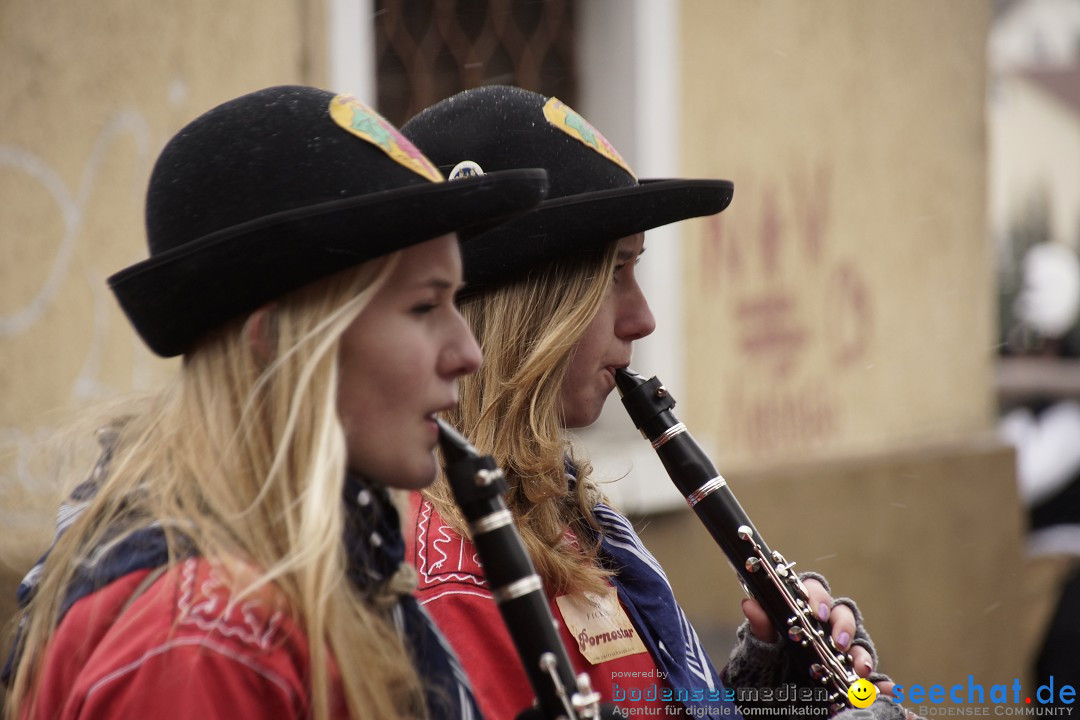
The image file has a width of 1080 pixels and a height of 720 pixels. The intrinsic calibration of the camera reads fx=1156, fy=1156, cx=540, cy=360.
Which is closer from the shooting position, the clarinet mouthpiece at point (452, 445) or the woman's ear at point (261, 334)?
the woman's ear at point (261, 334)

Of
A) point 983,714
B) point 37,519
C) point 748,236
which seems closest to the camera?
point 37,519

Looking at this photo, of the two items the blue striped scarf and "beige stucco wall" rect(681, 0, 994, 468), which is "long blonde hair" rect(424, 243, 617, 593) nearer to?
the blue striped scarf

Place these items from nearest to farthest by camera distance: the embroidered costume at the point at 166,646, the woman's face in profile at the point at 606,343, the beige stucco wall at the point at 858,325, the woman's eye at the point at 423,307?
the embroidered costume at the point at 166,646, the woman's eye at the point at 423,307, the woman's face in profile at the point at 606,343, the beige stucco wall at the point at 858,325

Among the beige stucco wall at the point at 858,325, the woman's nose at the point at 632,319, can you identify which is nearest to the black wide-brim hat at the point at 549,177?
the woman's nose at the point at 632,319

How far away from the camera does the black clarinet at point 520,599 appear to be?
135 cm

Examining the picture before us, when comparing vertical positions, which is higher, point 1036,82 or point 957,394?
point 1036,82

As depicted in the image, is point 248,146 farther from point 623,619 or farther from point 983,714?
point 983,714

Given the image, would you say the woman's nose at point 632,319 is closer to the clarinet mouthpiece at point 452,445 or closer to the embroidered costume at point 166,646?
the clarinet mouthpiece at point 452,445

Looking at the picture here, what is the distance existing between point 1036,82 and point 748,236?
37.7 meters

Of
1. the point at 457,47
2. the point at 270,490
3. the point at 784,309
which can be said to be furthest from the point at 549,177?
the point at 784,309

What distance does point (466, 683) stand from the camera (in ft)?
4.68

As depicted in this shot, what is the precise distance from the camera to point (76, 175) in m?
3.41

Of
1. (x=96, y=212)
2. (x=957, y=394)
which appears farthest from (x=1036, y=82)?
(x=96, y=212)

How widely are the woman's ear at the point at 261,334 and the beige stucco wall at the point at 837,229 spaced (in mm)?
3748
